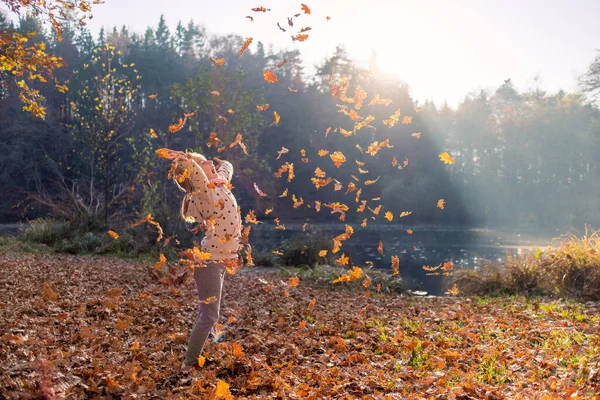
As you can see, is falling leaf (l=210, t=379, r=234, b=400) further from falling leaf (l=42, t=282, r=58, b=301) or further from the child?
falling leaf (l=42, t=282, r=58, b=301)

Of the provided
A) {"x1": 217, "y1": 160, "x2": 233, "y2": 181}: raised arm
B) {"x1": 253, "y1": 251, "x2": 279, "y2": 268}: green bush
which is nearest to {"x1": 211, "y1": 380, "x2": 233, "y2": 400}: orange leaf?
{"x1": 217, "y1": 160, "x2": 233, "y2": 181}: raised arm

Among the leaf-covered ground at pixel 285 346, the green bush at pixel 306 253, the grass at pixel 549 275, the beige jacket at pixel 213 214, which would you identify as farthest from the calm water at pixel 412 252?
the beige jacket at pixel 213 214

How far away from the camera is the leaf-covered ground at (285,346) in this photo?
11.5ft

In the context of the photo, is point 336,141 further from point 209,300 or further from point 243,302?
point 209,300

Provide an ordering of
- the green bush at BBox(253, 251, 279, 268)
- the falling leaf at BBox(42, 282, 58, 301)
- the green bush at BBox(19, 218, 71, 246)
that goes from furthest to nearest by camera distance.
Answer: the green bush at BBox(19, 218, 71, 246), the green bush at BBox(253, 251, 279, 268), the falling leaf at BBox(42, 282, 58, 301)

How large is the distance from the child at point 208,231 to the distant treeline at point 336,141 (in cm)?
1581

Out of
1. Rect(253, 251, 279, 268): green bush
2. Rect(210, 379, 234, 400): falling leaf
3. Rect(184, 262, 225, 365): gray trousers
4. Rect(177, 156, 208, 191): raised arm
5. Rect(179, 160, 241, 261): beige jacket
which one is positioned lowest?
Rect(253, 251, 279, 268): green bush

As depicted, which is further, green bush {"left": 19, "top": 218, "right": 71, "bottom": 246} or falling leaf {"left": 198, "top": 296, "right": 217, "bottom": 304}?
green bush {"left": 19, "top": 218, "right": 71, "bottom": 246}

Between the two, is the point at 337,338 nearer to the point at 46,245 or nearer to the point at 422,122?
the point at 46,245

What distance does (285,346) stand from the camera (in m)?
4.77

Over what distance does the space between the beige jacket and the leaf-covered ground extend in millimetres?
962

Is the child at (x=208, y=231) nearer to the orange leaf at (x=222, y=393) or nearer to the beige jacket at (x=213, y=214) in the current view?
the beige jacket at (x=213, y=214)

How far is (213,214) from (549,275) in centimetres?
730

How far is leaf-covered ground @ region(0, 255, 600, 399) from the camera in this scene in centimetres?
349
